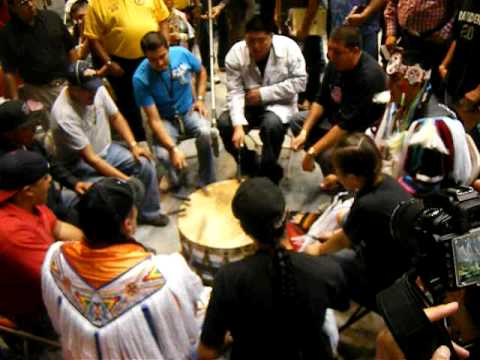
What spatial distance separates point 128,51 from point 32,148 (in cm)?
127

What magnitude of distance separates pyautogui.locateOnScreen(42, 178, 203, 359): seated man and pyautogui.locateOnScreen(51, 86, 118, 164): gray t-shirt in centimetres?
130

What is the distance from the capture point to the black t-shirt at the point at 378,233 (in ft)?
6.49

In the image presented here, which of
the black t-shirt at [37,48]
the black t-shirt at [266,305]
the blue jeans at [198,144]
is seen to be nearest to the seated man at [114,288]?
the black t-shirt at [266,305]

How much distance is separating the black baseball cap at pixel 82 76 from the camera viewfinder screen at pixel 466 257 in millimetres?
2220

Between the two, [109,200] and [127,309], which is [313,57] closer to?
[109,200]

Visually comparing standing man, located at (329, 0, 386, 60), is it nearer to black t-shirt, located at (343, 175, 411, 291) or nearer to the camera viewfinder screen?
black t-shirt, located at (343, 175, 411, 291)

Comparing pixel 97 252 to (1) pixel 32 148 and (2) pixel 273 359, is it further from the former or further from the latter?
(1) pixel 32 148

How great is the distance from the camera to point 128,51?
369 centimetres

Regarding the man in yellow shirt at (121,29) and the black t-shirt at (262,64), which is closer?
the black t-shirt at (262,64)

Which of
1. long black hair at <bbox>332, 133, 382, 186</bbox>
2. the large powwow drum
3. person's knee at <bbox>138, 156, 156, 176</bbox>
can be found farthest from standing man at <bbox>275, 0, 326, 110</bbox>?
long black hair at <bbox>332, 133, 382, 186</bbox>

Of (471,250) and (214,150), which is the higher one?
(471,250)

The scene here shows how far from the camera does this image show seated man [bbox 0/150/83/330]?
194 cm

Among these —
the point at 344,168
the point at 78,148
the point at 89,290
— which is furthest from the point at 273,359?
the point at 78,148

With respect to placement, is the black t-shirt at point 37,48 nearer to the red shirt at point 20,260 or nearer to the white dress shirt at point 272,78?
the white dress shirt at point 272,78
